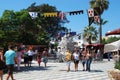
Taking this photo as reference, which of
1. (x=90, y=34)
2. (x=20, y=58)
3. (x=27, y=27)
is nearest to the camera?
(x=20, y=58)

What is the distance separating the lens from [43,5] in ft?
249

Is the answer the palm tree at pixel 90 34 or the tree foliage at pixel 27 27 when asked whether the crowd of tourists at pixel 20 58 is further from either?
the palm tree at pixel 90 34

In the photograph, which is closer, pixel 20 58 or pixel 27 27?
pixel 20 58

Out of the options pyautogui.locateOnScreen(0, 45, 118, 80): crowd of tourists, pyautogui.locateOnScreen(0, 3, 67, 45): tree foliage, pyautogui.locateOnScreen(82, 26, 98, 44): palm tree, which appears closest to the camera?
pyautogui.locateOnScreen(0, 45, 118, 80): crowd of tourists

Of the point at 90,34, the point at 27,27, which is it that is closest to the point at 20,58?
the point at 27,27

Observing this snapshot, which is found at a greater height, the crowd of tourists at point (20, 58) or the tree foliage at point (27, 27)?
the tree foliage at point (27, 27)

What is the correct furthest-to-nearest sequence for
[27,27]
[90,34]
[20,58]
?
[90,34], [27,27], [20,58]

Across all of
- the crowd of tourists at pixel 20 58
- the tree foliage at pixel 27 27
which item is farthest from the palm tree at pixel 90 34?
the crowd of tourists at pixel 20 58

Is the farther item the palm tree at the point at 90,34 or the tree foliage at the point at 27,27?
the palm tree at the point at 90,34

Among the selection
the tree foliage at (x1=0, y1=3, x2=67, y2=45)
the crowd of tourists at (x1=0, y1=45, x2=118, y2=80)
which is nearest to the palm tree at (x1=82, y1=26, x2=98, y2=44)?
the tree foliage at (x1=0, y1=3, x2=67, y2=45)

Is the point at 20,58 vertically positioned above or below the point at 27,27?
below

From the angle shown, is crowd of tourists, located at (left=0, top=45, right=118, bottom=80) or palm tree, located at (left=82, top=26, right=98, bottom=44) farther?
palm tree, located at (left=82, top=26, right=98, bottom=44)

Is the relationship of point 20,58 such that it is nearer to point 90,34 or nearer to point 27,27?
point 27,27

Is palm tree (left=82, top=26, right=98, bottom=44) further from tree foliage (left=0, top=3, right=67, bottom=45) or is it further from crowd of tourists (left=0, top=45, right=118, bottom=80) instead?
Answer: crowd of tourists (left=0, top=45, right=118, bottom=80)
